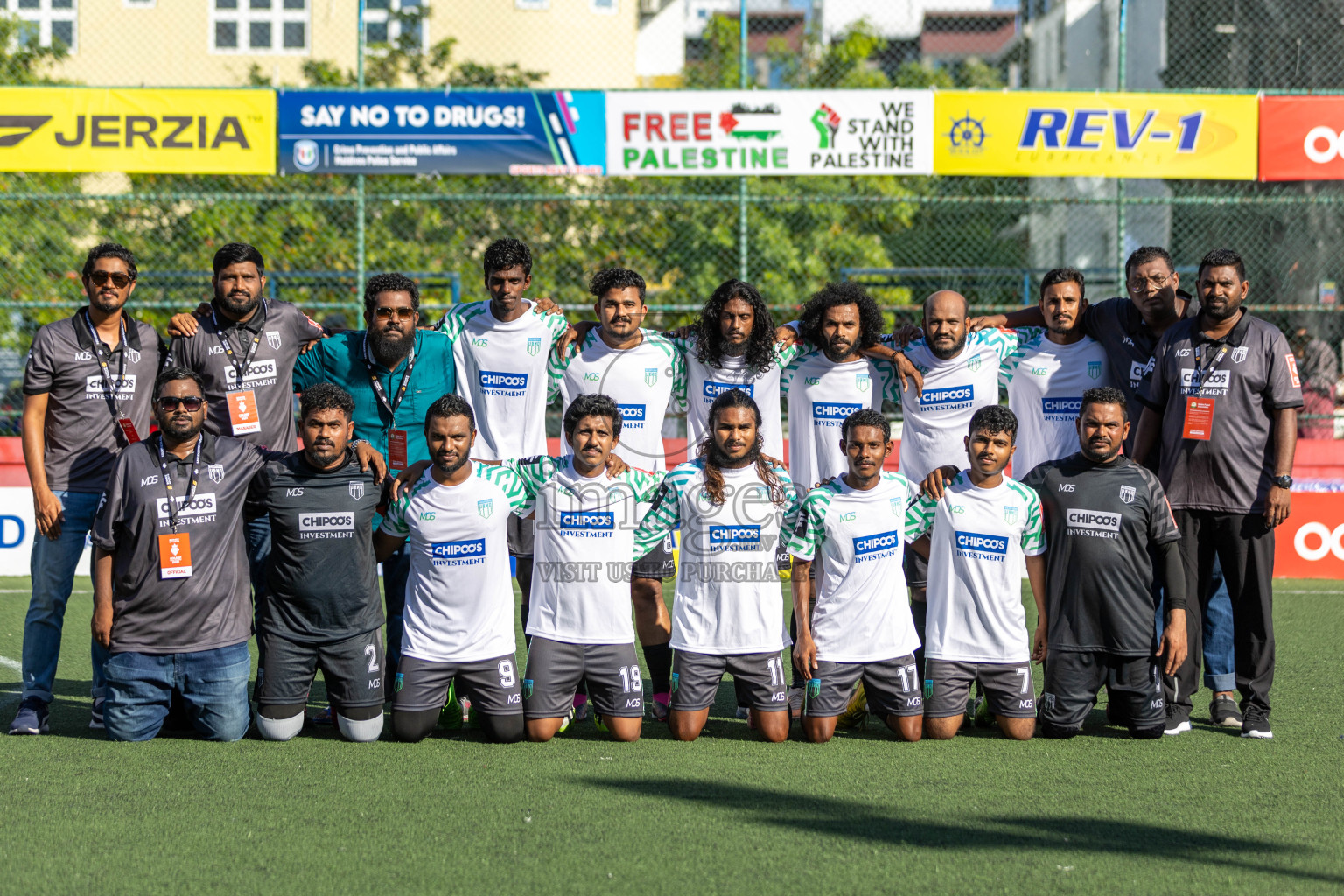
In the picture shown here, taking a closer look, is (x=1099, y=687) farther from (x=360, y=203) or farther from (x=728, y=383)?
(x=360, y=203)

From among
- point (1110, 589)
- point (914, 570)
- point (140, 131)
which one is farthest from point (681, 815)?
point (140, 131)

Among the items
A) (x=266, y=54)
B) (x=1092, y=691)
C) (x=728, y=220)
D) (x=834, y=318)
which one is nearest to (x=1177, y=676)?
(x=1092, y=691)

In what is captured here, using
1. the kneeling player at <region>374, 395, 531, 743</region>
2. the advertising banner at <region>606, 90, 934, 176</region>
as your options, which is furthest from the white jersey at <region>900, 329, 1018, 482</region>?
the advertising banner at <region>606, 90, 934, 176</region>

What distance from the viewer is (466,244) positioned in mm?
15406

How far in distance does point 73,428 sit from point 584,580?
2.53 m

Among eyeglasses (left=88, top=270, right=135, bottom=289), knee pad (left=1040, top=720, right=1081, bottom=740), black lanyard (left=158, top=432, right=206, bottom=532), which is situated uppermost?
eyeglasses (left=88, top=270, right=135, bottom=289)

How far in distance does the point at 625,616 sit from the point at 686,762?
2.60 ft

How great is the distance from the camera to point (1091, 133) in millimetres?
11758

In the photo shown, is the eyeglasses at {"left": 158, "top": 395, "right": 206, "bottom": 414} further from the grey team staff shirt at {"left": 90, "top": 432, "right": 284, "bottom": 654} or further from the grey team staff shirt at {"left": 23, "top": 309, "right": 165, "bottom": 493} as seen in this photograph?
the grey team staff shirt at {"left": 23, "top": 309, "right": 165, "bottom": 493}

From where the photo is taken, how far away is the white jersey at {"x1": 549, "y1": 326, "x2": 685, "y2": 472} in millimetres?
6461

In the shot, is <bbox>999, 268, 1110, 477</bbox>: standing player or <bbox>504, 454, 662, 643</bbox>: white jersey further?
<bbox>999, 268, 1110, 477</bbox>: standing player

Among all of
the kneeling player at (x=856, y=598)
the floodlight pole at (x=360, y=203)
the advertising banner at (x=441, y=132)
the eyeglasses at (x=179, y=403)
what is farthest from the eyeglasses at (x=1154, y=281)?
the floodlight pole at (x=360, y=203)

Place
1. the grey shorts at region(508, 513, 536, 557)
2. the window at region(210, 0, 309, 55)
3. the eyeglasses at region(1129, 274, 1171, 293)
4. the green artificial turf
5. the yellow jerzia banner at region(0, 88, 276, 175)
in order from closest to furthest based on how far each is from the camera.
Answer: the green artificial turf
the grey shorts at region(508, 513, 536, 557)
the eyeglasses at region(1129, 274, 1171, 293)
the yellow jerzia banner at region(0, 88, 276, 175)
the window at region(210, 0, 309, 55)

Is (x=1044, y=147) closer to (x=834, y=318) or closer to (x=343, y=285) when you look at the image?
(x=834, y=318)
